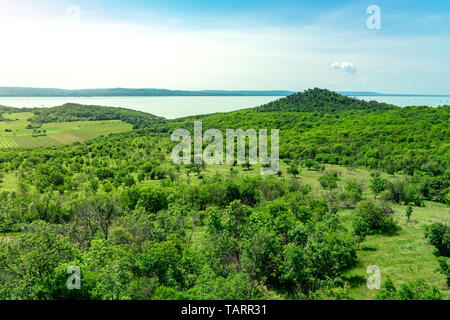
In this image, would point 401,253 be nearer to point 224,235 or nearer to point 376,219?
point 376,219

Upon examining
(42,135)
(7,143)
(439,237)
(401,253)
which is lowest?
(401,253)

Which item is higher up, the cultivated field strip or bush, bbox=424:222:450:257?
the cultivated field strip

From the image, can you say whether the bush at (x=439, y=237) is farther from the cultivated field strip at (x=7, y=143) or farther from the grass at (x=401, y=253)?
the cultivated field strip at (x=7, y=143)

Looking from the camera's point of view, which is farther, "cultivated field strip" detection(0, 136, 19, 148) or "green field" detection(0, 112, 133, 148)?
"green field" detection(0, 112, 133, 148)

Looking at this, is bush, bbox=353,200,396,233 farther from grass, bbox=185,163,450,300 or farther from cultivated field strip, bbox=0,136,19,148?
cultivated field strip, bbox=0,136,19,148

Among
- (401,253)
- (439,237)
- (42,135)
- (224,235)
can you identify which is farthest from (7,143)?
(439,237)

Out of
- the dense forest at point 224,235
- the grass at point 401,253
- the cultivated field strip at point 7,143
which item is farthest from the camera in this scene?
the cultivated field strip at point 7,143

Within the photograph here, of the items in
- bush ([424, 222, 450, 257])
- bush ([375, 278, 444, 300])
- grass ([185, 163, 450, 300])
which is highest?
bush ([375, 278, 444, 300])

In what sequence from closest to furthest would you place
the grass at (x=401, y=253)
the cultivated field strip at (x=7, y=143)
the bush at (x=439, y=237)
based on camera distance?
the grass at (x=401, y=253), the bush at (x=439, y=237), the cultivated field strip at (x=7, y=143)

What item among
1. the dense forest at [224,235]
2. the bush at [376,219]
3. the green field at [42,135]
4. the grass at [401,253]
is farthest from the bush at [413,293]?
the green field at [42,135]

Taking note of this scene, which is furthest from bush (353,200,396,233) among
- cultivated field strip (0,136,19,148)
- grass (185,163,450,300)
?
cultivated field strip (0,136,19,148)

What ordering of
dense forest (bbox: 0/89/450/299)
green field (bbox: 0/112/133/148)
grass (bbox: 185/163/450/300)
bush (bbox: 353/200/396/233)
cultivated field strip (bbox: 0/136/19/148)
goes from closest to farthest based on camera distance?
dense forest (bbox: 0/89/450/299), grass (bbox: 185/163/450/300), bush (bbox: 353/200/396/233), cultivated field strip (bbox: 0/136/19/148), green field (bbox: 0/112/133/148)

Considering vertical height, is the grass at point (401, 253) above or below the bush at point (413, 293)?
below
